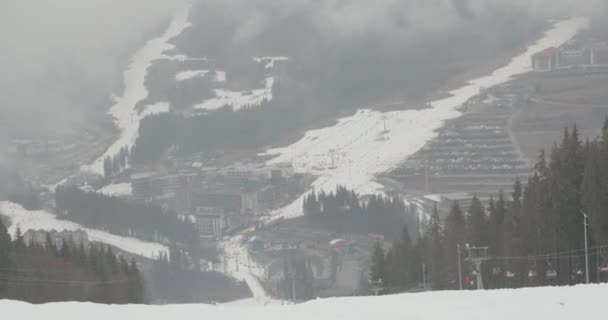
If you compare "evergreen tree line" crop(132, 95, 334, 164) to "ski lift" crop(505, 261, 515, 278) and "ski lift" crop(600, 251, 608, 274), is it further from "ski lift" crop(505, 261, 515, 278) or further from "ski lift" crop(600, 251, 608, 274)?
"ski lift" crop(600, 251, 608, 274)

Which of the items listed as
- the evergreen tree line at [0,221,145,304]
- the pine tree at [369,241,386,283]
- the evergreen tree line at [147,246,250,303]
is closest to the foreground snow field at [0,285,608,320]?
the evergreen tree line at [0,221,145,304]

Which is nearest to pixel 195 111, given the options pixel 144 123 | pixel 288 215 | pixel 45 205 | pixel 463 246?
pixel 144 123

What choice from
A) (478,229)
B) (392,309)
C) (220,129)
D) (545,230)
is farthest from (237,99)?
(392,309)

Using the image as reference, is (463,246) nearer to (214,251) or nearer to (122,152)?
(214,251)

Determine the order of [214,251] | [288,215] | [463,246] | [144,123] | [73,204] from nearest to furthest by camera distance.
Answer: [463,246], [214,251], [288,215], [73,204], [144,123]

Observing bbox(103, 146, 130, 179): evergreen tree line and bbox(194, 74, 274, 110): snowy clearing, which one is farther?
bbox(194, 74, 274, 110): snowy clearing

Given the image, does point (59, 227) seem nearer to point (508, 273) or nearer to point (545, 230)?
point (508, 273)
